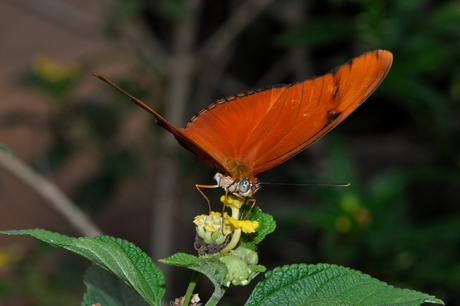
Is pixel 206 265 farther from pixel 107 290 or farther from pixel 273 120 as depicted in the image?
pixel 273 120

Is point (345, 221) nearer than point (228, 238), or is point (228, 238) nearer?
point (228, 238)

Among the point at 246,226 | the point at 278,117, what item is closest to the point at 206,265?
the point at 246,226

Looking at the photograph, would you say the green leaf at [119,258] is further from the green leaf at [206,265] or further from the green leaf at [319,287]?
the green leaf at [319,287]

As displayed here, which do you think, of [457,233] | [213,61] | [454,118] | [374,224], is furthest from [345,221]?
[213,61]

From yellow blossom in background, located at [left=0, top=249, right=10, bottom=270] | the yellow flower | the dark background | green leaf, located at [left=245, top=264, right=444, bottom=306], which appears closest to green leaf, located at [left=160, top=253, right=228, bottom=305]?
green leaf, located at [left=245, top=264, right=444, bottom=306]

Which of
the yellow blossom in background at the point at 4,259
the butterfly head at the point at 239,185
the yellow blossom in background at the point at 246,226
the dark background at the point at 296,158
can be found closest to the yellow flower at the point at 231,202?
the butterfly head at the point at 239,185

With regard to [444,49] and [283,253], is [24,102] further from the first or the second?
[444,49]
